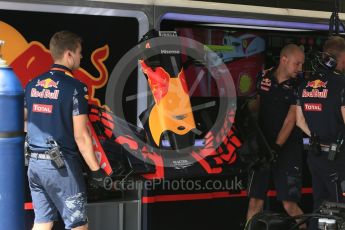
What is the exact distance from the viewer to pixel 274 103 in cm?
445

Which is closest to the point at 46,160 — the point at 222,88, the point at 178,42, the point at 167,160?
the point at 167,160

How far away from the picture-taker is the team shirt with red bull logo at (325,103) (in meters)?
3.97

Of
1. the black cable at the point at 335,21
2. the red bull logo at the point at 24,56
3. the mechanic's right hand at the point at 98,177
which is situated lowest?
the mechanic's right hand at the point at 98,177

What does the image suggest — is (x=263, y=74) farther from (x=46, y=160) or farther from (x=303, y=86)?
(x=46, y=160)

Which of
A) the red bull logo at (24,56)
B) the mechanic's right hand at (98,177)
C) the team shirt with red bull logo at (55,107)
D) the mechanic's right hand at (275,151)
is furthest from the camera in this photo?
the mechanic's right hand at (275,151)

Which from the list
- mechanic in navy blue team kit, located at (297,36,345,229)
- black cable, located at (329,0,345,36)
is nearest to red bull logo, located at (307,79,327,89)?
mechanic in navy blue team kit, located at (297,36,345,229)

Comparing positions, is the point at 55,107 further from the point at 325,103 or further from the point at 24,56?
the point at 325,103

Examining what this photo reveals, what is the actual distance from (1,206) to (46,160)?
15.1 inches

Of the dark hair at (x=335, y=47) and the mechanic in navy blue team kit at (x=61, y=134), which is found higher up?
the dark hair at (x=335, y=47)

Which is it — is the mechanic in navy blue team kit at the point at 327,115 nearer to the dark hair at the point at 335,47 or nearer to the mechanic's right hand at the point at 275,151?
the dark hair at the point at 335,47

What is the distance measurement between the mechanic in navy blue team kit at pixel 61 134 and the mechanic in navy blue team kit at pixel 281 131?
157 centimetres

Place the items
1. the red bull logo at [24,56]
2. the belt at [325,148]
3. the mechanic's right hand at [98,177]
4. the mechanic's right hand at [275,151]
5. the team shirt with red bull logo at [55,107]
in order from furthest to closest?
the mechanic's right hand at [275,151] → the belt at [325,148] → the red bull logo at [24,56] → the mechanic's right hand at [98,177] → the team shirt with red bull logo at [55,107]

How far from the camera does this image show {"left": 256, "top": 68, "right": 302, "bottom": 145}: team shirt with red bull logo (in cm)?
442

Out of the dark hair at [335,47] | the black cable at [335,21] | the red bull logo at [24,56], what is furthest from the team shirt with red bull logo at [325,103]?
the red bull logo at [24,56]
